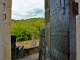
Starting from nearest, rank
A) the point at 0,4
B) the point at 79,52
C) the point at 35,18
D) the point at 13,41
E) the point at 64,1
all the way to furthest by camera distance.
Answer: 1. the point at 79,52
2. the point at 0,4
3. the point at 64,1
4. the point at 13,41
5. the point at 35,18

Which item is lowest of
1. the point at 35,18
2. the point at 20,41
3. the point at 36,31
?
the point at 20,41

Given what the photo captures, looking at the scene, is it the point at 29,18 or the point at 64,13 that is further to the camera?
the point at 29,18

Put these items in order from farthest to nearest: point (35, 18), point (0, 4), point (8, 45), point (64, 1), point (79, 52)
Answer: point (35, 18) < point (64, 1) < point (8, 45) < point (0, 4) < point (79, 52)

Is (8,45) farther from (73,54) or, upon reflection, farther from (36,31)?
(36,31)

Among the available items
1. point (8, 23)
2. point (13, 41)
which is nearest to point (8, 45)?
point (8, 23)

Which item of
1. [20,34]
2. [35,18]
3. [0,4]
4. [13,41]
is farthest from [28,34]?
[0,4]

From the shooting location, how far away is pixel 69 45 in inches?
111

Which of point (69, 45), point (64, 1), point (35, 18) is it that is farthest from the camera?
point (35, 18)

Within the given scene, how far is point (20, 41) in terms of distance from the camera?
1438 cm

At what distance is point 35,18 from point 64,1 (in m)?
12.7

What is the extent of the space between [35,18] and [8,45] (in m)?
13.1

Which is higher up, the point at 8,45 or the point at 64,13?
the point at 64,13

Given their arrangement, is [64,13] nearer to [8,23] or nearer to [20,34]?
[8,23]

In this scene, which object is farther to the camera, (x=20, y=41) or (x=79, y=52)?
(x=20, y=41)
